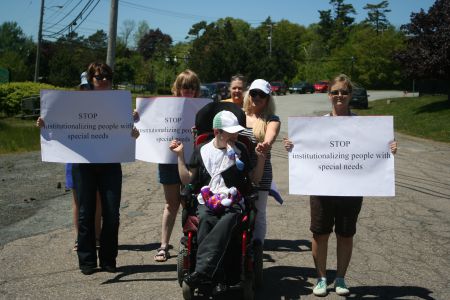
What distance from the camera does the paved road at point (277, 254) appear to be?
182 inches

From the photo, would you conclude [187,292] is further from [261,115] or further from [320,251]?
[261,115]

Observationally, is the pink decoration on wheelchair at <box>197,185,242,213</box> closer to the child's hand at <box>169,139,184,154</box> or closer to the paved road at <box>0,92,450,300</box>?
the child's hand at <box>169,139,184,154</box>

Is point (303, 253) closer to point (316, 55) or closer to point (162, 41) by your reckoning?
point (316, 55)

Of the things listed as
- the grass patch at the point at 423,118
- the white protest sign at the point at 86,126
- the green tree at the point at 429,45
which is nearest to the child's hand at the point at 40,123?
the white protest sign at the point at 86,126

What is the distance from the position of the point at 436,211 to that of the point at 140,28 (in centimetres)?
8597

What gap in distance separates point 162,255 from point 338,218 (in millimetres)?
1982

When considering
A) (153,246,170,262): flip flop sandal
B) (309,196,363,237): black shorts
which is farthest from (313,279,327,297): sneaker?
(153,246,170,262): flip flop sandal

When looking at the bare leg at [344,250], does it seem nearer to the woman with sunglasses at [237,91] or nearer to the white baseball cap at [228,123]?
the white baseball cap at [228,123]

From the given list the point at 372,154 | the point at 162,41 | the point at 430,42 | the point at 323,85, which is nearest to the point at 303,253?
the point at 372,154

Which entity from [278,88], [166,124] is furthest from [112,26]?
[278,88]

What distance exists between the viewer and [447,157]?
14836 millimetres

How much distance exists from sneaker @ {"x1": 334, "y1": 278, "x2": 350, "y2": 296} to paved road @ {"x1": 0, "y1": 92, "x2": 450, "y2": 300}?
0.07 metres

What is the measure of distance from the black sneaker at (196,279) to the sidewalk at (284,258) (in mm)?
456

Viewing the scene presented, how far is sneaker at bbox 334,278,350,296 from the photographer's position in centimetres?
452
